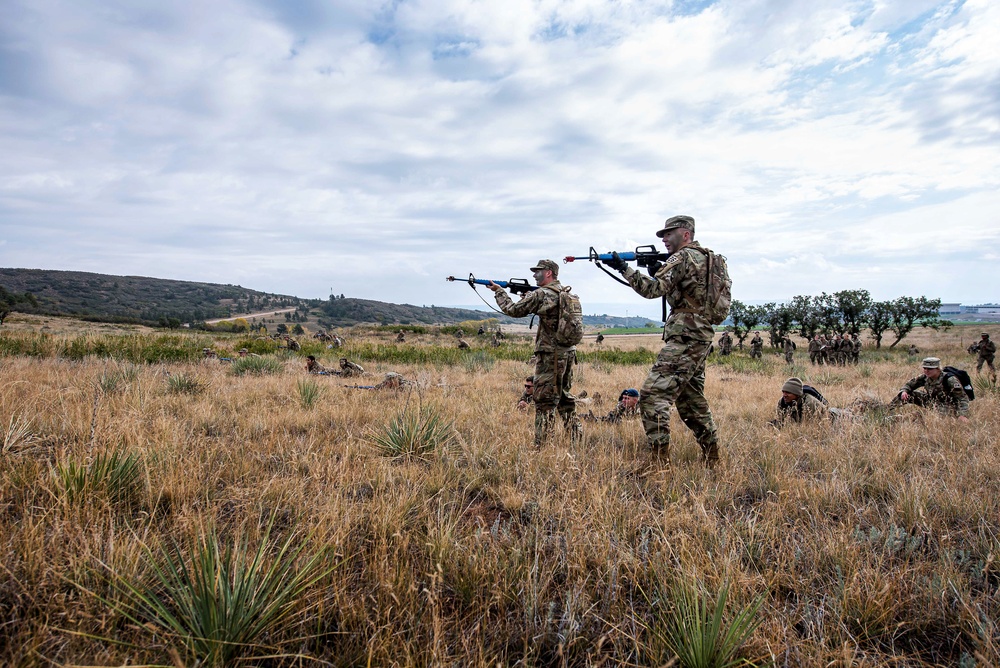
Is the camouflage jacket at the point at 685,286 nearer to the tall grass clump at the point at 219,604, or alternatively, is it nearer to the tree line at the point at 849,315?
the tall grass clump at the point at 219,604

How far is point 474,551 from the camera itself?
228 cm

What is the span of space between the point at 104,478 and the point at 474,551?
7.32 feet

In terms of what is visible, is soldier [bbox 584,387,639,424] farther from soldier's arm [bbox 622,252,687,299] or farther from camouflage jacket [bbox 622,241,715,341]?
soldier's arm [bbox 622,252,687,299]

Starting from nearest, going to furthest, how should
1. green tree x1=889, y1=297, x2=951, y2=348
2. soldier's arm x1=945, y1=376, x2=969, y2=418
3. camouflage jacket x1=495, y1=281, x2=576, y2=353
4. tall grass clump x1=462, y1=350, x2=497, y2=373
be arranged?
1. camouflage jacket x1=495, y1=281, x2=576, y2=353
2. soldier's arm x1=945, y1=376, x2=969, y2=418
3. tall grass clump x1=462, y1=350, x2=497, y2=373
4. green tree x1=889, y1=297, x2=951, y2=348

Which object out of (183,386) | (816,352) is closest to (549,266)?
(183,386)

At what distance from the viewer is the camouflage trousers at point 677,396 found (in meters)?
3.91

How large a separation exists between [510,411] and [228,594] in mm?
4944

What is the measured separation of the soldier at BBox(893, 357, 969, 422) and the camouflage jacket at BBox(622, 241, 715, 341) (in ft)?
14.4

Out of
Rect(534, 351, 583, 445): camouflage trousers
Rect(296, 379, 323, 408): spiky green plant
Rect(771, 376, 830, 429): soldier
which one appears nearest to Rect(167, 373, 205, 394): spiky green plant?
Rect(296, 379, 323, 408): spiky green plant

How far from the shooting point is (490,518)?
2.95m

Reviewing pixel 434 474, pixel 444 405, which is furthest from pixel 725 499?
pixel 444 405

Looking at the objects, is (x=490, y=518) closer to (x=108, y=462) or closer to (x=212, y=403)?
(x=108, y=462)

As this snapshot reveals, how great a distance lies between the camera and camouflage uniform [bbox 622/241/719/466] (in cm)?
392

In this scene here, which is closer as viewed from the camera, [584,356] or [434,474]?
[434,474]
